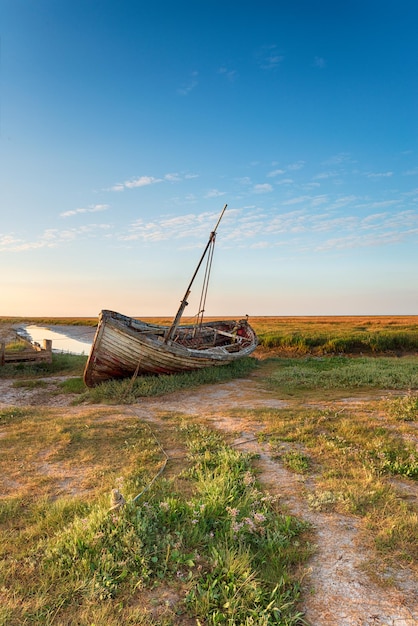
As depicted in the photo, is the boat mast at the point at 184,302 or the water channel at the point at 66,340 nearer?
the boat mast at the point at 184,302

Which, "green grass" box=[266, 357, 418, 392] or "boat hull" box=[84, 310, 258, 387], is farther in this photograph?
"green grass" box=[266, 357, 418, 392]

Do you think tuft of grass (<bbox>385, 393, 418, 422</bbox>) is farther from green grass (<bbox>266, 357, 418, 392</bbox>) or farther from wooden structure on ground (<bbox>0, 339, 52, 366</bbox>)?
wooden structure on ground (<bbox>0, 339, 52, 366</bbox>)

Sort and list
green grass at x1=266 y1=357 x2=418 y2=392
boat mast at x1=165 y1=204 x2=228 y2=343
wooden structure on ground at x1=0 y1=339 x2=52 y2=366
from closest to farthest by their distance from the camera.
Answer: green grass at x1=266 y1=357 x2=418 y2=392
boat mast at x1=165 y1=204 x2=228 y2=343
wooden structure on ground at x1=0 y1=339 x2=52 y2=366

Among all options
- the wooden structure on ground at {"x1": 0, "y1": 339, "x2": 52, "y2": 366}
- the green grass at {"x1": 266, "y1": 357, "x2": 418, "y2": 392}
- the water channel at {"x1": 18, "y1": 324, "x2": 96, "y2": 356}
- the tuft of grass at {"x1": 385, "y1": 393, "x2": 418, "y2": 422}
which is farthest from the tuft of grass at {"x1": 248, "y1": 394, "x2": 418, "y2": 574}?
the water channel at {"x1": 18, "y1": 324, "x2": 96, "y2": 356}

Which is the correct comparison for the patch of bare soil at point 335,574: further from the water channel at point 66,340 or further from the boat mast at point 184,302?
the water channel at point 66,340

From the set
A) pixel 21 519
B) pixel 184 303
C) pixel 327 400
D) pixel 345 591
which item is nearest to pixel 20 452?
pixel 21 519

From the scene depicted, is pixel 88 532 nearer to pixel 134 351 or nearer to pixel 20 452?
pixel 20 452

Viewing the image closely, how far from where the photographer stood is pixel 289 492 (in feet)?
18.5

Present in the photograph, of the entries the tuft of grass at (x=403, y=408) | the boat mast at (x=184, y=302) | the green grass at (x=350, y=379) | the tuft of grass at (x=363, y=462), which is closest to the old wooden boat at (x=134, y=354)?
the boat mast at (x=184, y=302)

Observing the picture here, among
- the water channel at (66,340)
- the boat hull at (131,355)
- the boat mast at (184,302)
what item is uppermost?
the boat mast at (184,302)

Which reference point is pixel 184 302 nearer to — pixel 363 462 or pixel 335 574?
pixel 363 462

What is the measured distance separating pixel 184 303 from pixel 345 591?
45.3 ft

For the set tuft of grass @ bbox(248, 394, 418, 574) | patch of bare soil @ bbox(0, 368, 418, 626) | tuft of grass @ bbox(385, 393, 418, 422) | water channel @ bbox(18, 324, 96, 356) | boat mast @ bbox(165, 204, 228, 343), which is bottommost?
Result: water channel @ bbox(18, 324, 96, 356)

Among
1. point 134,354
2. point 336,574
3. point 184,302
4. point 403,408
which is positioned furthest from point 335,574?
point 184,302
